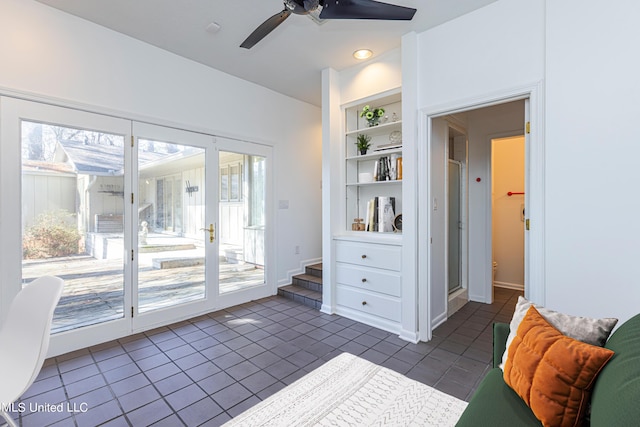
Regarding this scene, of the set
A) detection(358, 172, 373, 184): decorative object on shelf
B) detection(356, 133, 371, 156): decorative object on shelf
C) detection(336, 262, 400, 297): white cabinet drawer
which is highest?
detection(356, 133, 371, 156): decorative object on shelf

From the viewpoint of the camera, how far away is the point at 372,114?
3369 mm

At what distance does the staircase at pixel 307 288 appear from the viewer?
12.2 ft

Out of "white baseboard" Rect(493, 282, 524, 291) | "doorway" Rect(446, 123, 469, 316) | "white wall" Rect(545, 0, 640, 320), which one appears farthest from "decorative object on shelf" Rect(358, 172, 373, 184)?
"white baseboard" Rect(493, 282, 524, 291)

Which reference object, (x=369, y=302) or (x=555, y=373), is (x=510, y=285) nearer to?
(x=369, y=302)

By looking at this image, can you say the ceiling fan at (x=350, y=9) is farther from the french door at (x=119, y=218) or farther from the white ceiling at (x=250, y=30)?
the french door at (x=119, y=218)

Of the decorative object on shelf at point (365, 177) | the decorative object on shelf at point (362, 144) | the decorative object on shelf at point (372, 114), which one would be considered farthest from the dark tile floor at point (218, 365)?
the decorative object on shelf at point (372, 114)

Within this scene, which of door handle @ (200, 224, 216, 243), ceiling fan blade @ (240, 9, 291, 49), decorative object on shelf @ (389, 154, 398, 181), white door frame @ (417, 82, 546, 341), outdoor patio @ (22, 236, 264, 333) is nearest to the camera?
ceiling fan blade @ (240, 9, 291, 49)

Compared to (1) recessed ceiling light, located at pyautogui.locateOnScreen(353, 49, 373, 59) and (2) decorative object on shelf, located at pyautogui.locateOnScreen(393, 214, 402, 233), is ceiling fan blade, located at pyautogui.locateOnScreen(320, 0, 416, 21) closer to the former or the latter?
(1) recessed ceiling light, located at pyautogui.locateOnScreen(353, 49, 373, 59)

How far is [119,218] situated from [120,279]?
0.61 metres

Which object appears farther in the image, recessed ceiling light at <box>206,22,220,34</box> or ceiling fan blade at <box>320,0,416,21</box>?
recessed ceiling light at <box>206,22,220,34</box>

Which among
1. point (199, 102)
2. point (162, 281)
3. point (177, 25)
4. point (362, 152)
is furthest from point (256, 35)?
point (162, 281)

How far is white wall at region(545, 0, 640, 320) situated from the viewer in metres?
1.81

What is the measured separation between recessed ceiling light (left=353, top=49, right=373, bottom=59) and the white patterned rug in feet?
10.00

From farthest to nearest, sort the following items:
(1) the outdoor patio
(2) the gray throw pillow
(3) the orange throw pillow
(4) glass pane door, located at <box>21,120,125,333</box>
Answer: (1) the outdoor patio → (4) glass pane door, located at <box>21,120,125,333</box> → (2) the gray throw pillow → (3) the orange throw pillow
